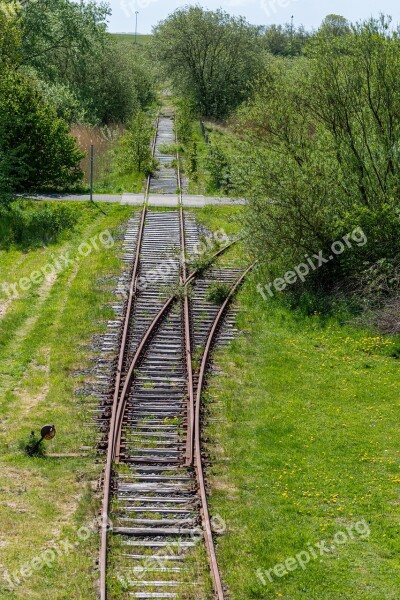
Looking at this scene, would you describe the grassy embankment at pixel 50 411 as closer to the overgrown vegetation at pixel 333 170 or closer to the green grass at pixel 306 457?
the green grass at pixel 306 457

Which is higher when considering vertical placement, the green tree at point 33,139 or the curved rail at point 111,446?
the green tree at point 33,139

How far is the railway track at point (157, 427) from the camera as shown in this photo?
9828mm

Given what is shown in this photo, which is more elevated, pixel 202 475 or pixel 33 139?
pixel 33 139

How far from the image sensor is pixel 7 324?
1856 cm

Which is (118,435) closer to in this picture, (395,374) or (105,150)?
(395,374)

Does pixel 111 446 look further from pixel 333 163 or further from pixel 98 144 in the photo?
pixel 98 144

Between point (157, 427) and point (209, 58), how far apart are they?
2003 inches

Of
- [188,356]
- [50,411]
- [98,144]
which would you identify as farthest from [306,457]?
[98,144]

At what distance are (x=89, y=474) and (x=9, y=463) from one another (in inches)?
54.1

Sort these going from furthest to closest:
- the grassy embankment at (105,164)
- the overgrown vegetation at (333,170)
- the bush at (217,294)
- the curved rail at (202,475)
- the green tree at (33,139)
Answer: the grassy embankment at (105,164) < the green tree at (33,139) < the bush at (217,294) < the overgrown vegetation at (333,170) < the curved rail at (202,475)

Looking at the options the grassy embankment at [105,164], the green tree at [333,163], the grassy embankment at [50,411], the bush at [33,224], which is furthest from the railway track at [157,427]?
the grassy embankment at [105,164]

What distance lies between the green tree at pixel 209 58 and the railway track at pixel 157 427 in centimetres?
3819

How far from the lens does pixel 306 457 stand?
12664 millimetres

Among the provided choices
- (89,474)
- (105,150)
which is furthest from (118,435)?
(105,150)
